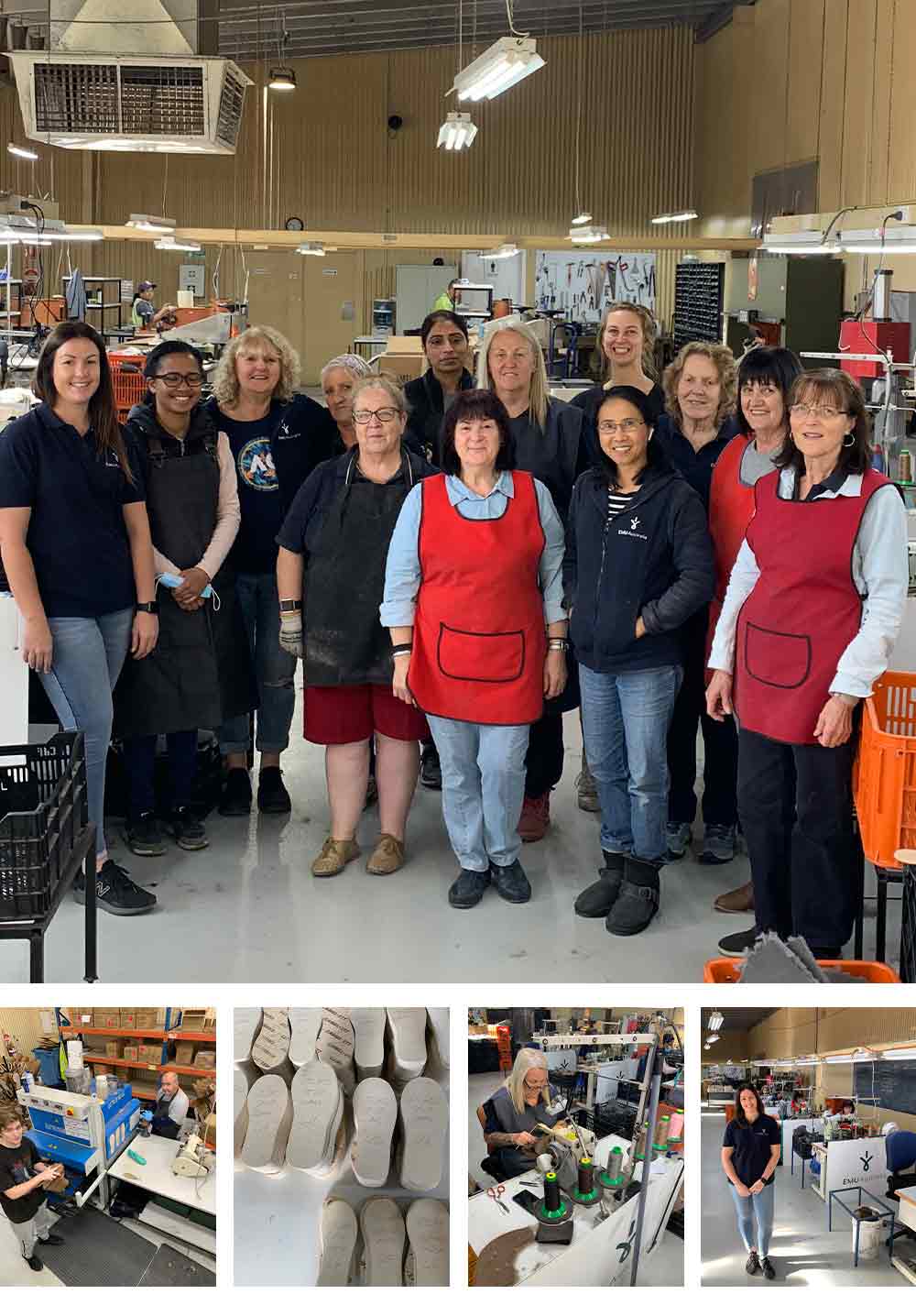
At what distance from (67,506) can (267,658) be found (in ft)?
3.27

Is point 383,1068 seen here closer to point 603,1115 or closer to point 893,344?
point 603,1115

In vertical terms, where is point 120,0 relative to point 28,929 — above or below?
above

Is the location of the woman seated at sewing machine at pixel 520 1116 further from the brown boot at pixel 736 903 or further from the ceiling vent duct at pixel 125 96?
the ceiling vent duct at pixel 125 96

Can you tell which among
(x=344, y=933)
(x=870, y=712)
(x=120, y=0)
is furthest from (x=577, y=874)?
(x=120, y=0)

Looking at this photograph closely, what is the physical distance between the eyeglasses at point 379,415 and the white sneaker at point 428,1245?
2.73 metres

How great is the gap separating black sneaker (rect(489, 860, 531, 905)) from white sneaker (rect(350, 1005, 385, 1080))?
2.50 m

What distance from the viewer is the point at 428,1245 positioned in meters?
1.61

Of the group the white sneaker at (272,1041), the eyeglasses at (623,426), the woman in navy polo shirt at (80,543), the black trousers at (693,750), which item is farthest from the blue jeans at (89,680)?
the white sneaker at (272,1041)

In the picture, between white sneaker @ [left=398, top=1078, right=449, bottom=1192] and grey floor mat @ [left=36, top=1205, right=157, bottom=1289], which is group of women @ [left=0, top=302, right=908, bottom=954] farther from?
grey floor mat @ [left=36, top=1205, right=157, bottom=1289]

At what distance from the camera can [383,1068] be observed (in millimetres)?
1719

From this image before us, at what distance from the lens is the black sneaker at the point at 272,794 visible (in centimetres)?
486

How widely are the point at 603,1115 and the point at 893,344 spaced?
5.41 metres

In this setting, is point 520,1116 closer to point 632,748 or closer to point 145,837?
point 632,748

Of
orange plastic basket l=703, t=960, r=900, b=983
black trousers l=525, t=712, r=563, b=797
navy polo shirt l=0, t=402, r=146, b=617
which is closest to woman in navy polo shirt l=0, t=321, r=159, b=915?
navy polo shirt l=0, t=402, r=146, b=617
